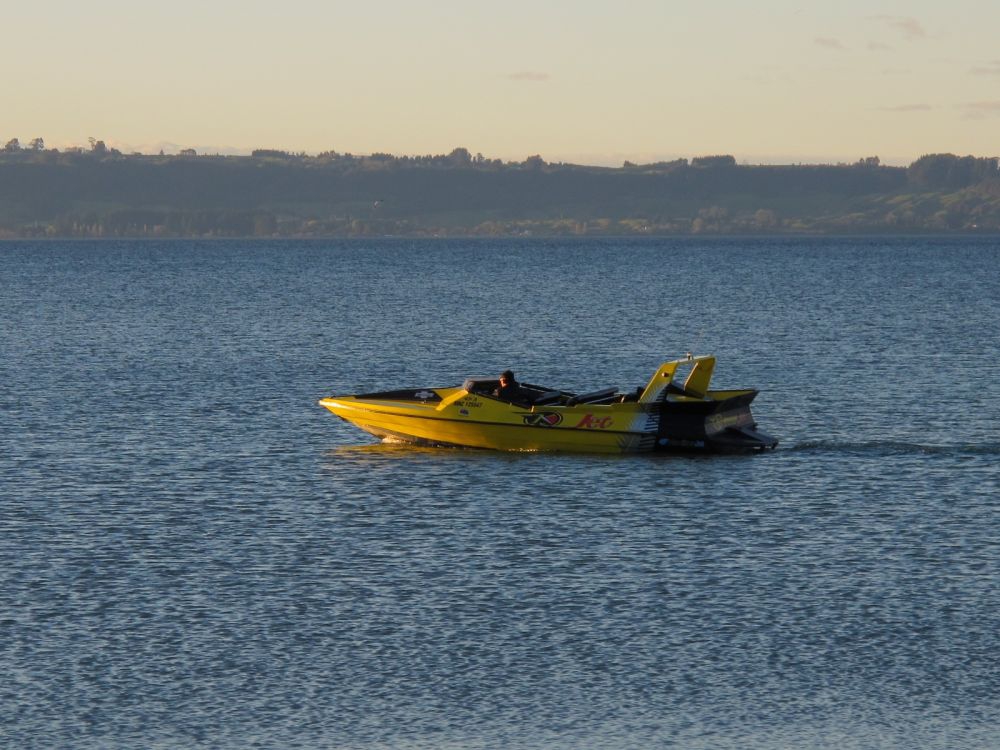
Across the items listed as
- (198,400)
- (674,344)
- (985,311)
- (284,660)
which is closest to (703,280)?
(985,311)

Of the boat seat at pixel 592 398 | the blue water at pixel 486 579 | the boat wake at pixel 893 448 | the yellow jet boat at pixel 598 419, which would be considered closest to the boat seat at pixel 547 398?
the yellow jet boat at pixel 598 419

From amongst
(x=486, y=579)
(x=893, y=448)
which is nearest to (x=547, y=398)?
(x=893, y=448)

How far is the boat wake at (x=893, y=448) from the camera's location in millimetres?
44250

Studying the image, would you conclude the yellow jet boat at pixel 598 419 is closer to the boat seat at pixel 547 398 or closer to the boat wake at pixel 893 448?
the boat seat at pixel 547 398

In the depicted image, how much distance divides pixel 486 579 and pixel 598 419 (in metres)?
15.4

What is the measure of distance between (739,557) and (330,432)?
71.8ft

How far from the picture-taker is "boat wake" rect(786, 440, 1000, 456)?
4425cm

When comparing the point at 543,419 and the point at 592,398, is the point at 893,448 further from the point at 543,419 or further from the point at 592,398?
the point at 543,419

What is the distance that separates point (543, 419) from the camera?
44312 millimetres

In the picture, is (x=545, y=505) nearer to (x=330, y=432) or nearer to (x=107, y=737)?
(x=330, y=432)

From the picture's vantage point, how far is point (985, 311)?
384 feet

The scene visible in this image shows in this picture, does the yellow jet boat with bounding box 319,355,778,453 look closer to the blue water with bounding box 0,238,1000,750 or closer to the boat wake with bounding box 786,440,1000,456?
the blue water with bounding box 0,238,1000,750

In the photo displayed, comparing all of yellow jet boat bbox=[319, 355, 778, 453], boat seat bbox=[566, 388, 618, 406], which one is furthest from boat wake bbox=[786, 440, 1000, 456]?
boat seat bbox=[566, 388, 618, 406]

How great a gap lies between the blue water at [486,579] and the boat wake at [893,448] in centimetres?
17
